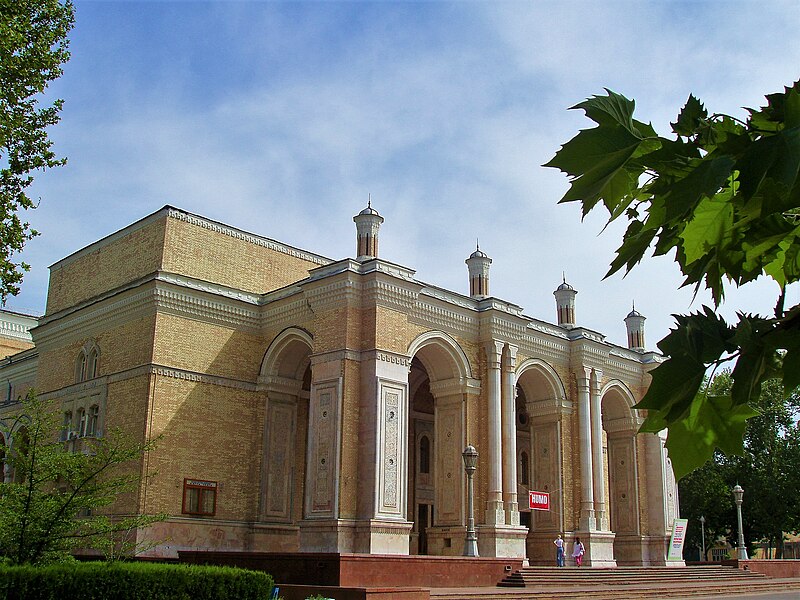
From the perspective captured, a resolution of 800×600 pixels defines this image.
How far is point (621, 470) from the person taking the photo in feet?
110

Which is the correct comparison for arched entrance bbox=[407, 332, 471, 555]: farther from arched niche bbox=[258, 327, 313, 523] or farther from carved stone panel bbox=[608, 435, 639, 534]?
carved stone panel bbox=[608, 435, 639, 534]

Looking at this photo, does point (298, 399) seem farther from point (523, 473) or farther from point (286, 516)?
point (523, 473)

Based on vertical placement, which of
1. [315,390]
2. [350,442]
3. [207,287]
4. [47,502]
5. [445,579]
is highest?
[207,287]

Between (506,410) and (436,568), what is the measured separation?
7511 mm

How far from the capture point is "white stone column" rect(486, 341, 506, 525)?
25.9 metres

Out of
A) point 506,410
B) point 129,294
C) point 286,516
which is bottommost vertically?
point 286,516

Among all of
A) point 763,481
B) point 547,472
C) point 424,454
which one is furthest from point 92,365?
point 763,481

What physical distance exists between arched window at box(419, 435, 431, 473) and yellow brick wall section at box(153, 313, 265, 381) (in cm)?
797

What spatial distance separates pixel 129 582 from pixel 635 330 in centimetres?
2719

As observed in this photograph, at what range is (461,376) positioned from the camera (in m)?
26.9

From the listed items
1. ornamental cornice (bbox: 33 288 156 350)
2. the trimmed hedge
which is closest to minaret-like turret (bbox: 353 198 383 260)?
ornamental cornice (bbox: 33 288 156 350)

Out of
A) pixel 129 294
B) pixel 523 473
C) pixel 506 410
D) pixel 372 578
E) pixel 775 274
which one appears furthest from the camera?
pixel 523 473

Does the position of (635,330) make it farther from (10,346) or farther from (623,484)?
(10,346)

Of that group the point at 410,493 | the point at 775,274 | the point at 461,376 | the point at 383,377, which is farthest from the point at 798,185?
the point at 410,493
